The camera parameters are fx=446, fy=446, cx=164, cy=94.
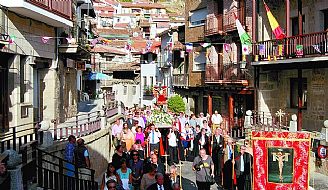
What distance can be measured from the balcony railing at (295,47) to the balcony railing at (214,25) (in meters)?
5.95

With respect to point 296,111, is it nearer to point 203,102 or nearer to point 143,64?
point 203,102

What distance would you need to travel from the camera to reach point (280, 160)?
10.3 meters

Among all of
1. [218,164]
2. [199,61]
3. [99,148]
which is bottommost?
[218,164]

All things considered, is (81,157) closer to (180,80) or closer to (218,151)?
(218,151)

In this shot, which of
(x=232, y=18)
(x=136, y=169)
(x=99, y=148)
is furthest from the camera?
(x=232, y=18)

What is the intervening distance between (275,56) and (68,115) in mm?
10772

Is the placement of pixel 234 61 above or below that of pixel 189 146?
above

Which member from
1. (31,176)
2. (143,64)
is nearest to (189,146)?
(31,176)

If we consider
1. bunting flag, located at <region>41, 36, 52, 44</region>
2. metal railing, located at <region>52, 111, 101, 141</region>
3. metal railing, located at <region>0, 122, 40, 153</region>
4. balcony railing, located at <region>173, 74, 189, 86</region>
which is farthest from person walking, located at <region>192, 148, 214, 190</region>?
balcony railing, located at <region>173, 74, 189, 86</region>

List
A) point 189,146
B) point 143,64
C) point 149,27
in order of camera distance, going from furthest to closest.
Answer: point 149,27 → point 143,64 → point 189,146

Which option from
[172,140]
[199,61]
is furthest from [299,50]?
[199,61]

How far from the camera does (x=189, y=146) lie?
18.8 m

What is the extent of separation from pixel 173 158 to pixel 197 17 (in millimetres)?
17139

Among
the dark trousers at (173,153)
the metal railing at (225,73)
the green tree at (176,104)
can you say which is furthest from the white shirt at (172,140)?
the green tree at (176,104)
